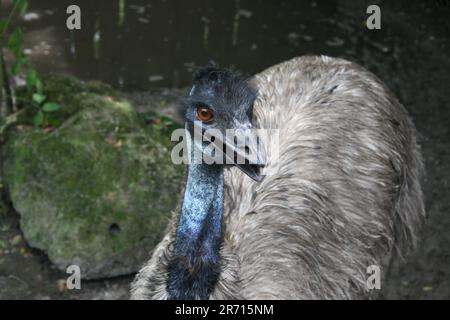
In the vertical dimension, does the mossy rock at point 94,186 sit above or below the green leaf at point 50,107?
below

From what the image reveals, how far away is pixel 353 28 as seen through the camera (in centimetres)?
662

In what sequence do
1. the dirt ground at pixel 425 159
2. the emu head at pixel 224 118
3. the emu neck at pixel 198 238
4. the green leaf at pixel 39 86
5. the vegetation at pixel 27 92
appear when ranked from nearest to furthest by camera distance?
the emu head at pixel 224 118
the emu neck at pixel 198 238
the dirt ground at pixel 425 159
the vegetation at pixel 27 92
the green leaf at pixel 39 86

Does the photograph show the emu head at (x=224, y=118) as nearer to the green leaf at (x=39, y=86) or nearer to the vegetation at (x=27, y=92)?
the vegetation at (x=27, y=92)

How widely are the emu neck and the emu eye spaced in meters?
→ 0.18

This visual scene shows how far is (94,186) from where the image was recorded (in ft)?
14.5

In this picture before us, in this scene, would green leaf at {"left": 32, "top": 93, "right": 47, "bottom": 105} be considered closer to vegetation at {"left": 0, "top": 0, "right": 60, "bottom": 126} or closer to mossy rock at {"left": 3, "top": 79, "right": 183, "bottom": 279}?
vegetation at {"left": 0, "top": 0, "right": 60, "bottom": 126}

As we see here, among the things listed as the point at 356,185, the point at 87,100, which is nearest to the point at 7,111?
the point at 87,100

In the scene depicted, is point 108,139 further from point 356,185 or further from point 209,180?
point 209,180

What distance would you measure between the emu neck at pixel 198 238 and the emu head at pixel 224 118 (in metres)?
0.11

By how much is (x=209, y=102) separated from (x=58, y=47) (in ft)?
13.1

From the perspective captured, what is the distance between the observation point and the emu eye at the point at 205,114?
8.09 feet

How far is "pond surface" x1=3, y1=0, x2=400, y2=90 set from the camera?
20.0 ft

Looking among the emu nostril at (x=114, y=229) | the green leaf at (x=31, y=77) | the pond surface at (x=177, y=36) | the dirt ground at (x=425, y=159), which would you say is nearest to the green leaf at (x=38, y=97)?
the green leaf at (x=31, y=77)
